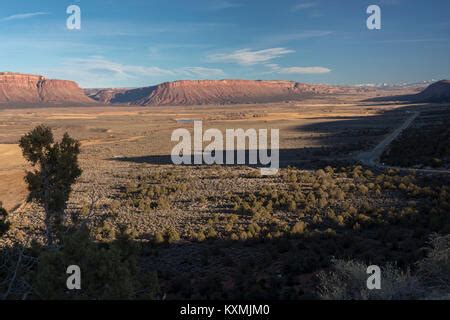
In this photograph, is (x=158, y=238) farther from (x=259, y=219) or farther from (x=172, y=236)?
(x=259, y=219)

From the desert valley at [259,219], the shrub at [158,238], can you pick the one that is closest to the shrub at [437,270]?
the desert valley at [259,219]

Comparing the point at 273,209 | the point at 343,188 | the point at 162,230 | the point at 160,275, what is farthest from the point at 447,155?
the point at 160,275

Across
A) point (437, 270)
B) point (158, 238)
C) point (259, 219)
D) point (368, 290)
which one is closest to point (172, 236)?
point (158, 238)

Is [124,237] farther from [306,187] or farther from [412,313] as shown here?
[306,187]

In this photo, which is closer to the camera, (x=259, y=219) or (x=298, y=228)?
(x=298, y=228)

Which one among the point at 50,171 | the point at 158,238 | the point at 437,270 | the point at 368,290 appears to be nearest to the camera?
the point at 368,290

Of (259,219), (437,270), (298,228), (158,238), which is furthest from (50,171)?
(437,270)

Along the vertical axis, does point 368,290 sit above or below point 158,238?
above

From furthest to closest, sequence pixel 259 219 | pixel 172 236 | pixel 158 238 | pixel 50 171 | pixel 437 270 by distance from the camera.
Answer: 1. pixel 259 219
2. pixel 172 236
3. pixel 158 238
4. pixel 50 171
5. pixel 437 270

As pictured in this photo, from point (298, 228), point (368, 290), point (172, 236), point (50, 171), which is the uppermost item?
point (50, 171)

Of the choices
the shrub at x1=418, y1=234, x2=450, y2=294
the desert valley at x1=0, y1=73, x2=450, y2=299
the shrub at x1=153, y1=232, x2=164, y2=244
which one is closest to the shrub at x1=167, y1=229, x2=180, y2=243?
the desert valley at x1=0, y1=73, x2=450, y2=299
